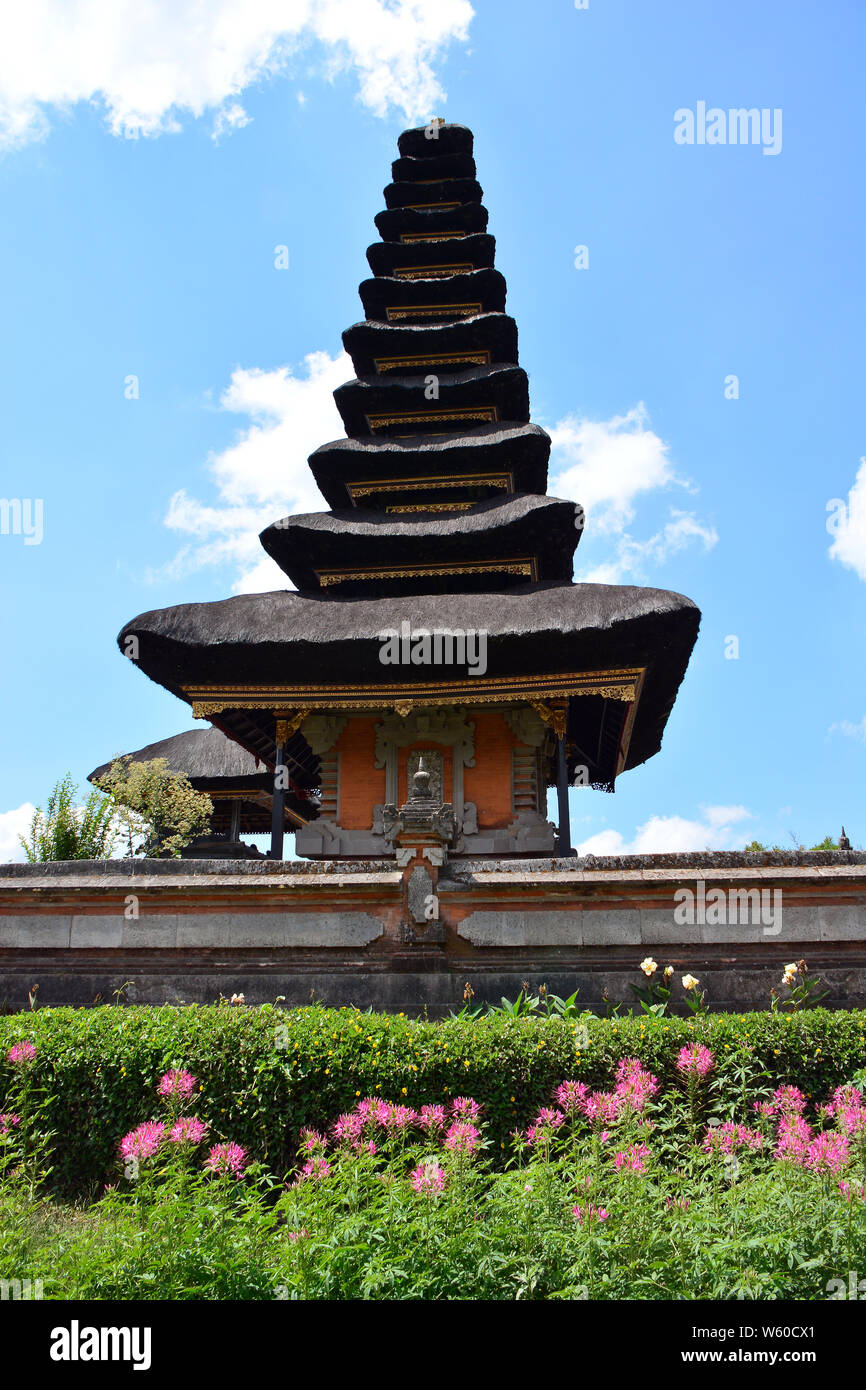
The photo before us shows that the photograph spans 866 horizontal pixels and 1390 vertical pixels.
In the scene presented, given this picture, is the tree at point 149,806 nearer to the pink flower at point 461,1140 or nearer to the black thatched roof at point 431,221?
the pink flower at point 461,1140

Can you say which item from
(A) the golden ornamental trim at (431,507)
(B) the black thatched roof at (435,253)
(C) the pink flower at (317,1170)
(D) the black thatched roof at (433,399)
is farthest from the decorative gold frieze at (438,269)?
(C) the pink flower at (317,1170)

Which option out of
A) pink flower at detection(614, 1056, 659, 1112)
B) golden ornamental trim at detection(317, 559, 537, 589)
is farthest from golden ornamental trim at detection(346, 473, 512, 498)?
pink flower at detection(614, 1056, 659, 1112)

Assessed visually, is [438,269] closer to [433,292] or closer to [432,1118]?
[433,292]

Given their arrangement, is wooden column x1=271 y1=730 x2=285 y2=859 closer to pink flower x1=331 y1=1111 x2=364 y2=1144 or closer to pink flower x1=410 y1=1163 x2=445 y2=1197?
pink flower x1=331 y1=1111 x2=364 y2=1144

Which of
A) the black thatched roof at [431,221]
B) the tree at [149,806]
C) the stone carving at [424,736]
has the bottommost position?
the tree at [149,806]

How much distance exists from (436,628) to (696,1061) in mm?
9595

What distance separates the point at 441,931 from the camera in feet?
27.8

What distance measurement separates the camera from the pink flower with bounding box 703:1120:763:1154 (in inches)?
188

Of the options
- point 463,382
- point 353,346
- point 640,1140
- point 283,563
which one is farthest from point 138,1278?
point 353,346

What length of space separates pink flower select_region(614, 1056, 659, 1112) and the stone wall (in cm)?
223

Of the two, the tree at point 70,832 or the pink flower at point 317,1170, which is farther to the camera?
the tree at point 70,832

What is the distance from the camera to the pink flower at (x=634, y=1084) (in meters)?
5.06

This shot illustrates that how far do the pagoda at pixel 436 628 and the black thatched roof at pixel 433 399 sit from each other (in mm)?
45
